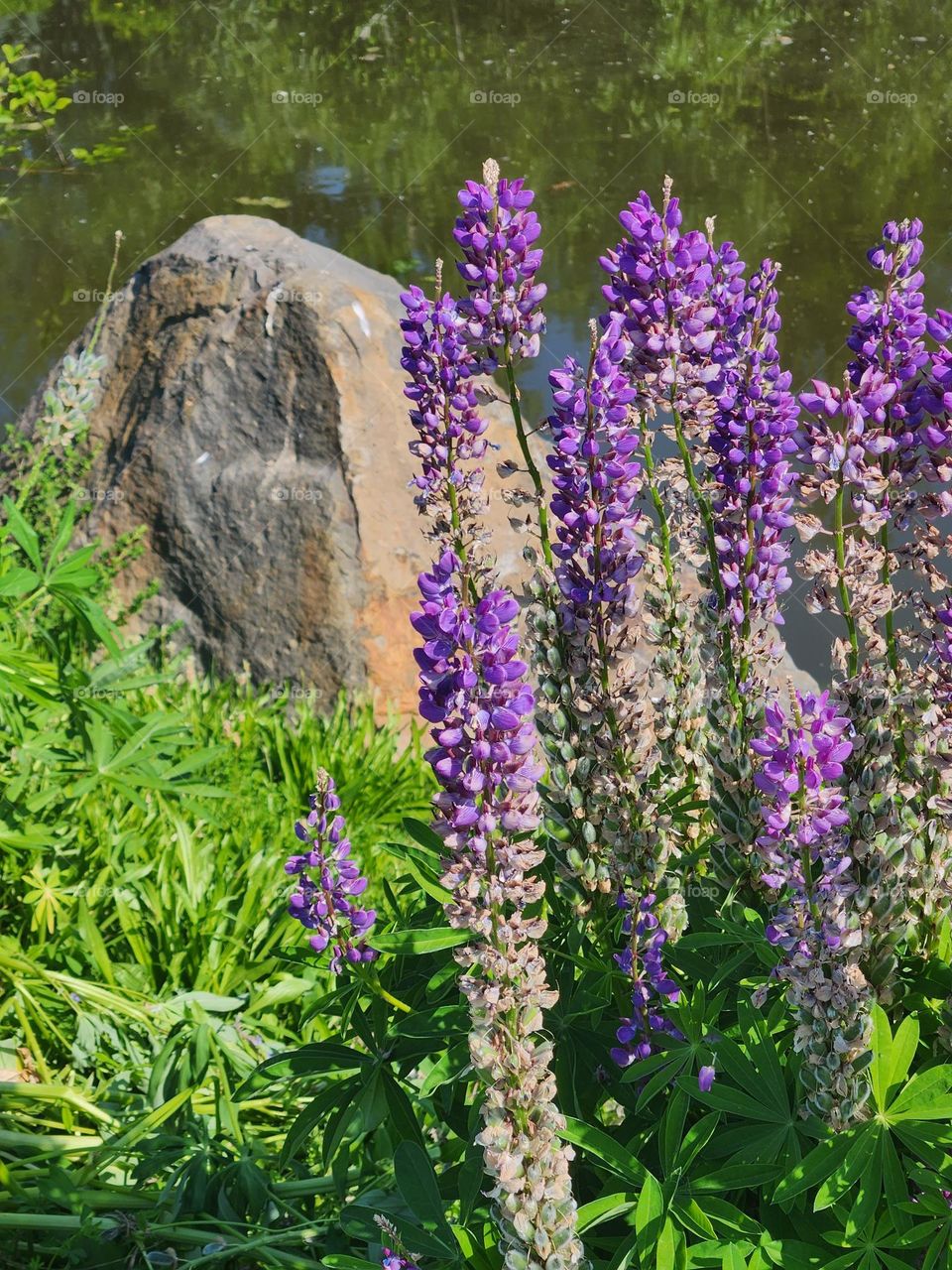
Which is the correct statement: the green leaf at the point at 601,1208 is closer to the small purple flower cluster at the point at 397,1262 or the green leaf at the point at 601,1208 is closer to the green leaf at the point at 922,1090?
the small purple flower cluster at the point at 397,1262

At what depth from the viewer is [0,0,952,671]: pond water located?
9.74 metres

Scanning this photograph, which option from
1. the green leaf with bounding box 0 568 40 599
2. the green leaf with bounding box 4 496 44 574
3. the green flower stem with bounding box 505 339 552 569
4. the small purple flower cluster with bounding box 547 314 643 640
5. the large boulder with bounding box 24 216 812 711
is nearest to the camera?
the small purple flower cluster with bounding box 547 314 643 640

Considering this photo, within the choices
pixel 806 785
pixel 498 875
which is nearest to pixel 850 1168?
pixel 806 785

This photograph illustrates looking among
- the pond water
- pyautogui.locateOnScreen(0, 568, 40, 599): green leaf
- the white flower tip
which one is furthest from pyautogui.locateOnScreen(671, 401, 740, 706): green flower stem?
the pond water

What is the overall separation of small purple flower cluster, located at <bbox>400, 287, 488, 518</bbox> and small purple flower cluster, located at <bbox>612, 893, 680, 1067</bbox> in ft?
2.51

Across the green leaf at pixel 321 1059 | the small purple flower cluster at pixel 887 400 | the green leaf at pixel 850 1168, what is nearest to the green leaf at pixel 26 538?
the green leaf at pixel 321 1059

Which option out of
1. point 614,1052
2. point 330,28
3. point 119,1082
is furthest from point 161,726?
point 330,28

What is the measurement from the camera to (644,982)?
7.61ft

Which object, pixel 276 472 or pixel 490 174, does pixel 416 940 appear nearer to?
pixel 490 174

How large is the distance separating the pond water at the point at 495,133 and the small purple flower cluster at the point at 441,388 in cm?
466

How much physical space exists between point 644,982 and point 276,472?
157 inches

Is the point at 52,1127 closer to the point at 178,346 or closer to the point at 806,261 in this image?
the point at 178,346

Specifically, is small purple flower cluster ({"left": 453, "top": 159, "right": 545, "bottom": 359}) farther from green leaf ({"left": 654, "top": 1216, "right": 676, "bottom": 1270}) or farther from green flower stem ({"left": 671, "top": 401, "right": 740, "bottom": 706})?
green leaf ({"left": 654, "top": 1216, "right": 676, "bottom": 1270})

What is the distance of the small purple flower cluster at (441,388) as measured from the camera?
7.62 feet
